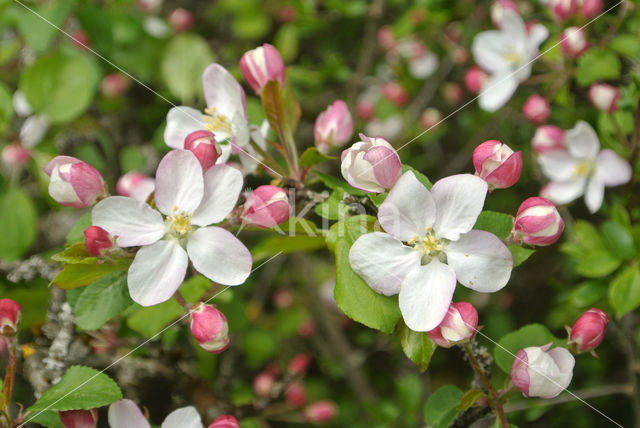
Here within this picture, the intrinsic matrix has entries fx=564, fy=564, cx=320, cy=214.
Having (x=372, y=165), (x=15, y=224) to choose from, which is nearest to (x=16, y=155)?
(x=15, y=224)

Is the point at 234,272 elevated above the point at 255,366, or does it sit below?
above

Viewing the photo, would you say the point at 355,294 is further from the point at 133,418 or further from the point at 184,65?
the point at 184,65

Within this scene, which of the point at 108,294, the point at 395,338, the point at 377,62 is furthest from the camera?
the point at 377,62

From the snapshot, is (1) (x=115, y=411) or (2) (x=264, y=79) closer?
(1) (x=115, y=411)

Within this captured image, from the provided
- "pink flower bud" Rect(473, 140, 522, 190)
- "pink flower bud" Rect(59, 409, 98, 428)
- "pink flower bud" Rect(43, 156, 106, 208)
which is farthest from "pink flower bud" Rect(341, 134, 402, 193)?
"pink flower bud" Rect(59, 409, 98, 428)

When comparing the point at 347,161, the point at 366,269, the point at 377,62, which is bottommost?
the point at 377,62

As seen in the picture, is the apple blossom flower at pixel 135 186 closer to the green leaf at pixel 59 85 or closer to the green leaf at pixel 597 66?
the green leaf at pixel 59 85

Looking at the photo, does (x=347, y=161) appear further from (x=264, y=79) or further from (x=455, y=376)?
(x=455, y=376)

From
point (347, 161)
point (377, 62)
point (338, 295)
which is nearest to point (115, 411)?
point (338, 295)
